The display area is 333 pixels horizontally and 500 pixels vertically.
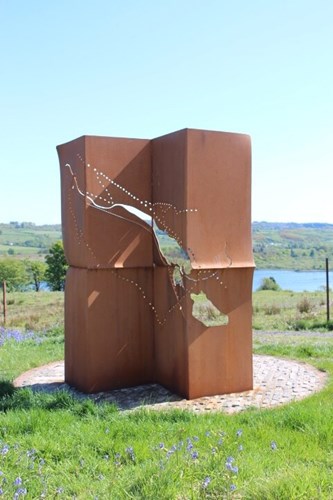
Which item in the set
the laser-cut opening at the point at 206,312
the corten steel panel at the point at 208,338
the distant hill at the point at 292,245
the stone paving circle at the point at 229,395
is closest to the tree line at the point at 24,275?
the distant hill at the point at 292,245

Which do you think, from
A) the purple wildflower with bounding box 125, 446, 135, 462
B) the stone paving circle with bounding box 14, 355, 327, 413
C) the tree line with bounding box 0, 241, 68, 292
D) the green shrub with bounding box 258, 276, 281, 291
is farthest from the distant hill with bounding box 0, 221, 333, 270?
the purple wildflower with bounding box 125, 446, 135, 462

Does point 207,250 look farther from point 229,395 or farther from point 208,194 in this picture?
point 229,395

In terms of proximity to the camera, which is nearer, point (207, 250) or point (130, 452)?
point (130, 452)

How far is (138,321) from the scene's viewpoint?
7777 millimetres

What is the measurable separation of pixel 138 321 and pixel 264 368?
6.91 ft

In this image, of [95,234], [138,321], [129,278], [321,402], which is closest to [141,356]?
[138,321]

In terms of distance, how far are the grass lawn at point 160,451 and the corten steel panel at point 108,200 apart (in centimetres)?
196

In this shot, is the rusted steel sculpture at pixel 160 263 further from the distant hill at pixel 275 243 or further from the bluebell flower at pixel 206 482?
the distant hill at pixel 275 243

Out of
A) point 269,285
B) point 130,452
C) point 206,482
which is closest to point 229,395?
point 130,452

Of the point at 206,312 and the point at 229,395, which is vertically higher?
the point at 206,312

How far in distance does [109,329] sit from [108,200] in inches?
65.2

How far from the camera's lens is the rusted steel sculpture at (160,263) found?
7.05 meters

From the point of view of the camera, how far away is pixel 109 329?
7551mm

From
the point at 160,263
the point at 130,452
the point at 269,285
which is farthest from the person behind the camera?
the point at 269,285
